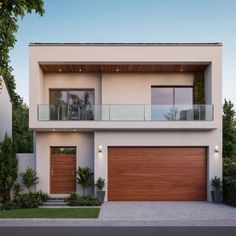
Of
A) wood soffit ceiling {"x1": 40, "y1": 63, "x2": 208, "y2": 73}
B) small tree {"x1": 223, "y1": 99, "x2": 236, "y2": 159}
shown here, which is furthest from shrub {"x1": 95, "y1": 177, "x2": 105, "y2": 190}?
small tree {"x1": 223, "y1": 99, "x2": 236, "y2": 159}

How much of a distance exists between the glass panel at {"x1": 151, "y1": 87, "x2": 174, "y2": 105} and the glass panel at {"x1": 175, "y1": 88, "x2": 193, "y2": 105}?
29cm

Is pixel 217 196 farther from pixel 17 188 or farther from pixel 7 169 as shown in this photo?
pixel 7 169

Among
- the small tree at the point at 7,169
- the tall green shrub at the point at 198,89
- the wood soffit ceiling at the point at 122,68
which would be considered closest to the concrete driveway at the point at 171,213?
the small tree at the point at 7,169

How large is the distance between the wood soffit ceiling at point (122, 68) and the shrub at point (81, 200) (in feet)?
20.7

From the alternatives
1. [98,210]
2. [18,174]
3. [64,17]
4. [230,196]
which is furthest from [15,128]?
[230,196]

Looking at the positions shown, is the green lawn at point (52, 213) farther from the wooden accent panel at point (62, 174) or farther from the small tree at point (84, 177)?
the wooden accent panel at point (62, 174)

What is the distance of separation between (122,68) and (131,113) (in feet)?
8.28

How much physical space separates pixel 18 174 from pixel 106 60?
725 centimetres

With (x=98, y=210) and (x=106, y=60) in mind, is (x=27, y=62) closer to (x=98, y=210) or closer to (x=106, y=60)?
(x=106, y=60)

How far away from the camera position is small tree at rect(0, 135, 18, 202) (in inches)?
601

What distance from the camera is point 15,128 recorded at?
33.3 metres

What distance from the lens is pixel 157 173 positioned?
16.1 metres

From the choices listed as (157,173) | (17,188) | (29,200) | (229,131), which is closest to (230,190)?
(157,173)

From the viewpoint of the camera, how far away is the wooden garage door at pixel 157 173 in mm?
15961
